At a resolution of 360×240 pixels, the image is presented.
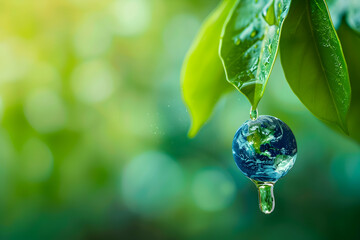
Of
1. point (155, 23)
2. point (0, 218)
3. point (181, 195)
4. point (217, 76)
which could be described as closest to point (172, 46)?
point (155, 23)

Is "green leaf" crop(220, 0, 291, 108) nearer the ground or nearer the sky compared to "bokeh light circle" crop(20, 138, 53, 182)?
nearer the sky

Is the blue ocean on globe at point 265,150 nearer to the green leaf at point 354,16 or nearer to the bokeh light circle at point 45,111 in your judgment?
the green leaf at point 354,16

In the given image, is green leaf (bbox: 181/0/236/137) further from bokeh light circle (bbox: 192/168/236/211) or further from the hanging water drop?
bokeh light circle (bbox: 192/168/236/211)

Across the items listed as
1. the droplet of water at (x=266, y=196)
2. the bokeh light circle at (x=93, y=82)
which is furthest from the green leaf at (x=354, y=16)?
the bokeh light circle at (x=93, y=82)

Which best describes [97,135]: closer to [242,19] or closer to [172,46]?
[172,46]

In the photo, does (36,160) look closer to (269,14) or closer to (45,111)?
(45,111)

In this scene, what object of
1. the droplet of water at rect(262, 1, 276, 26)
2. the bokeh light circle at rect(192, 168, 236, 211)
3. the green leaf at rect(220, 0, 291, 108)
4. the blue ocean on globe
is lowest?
the bokeh light circle at rect(192, 168, 236, 211)

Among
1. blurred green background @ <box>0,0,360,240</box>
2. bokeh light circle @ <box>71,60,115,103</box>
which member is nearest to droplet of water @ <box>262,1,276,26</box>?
blurred green background @ <box>0,0,360,240</box>
